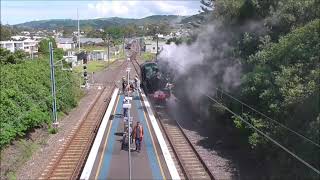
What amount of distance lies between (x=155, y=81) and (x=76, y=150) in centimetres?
Result: 1925

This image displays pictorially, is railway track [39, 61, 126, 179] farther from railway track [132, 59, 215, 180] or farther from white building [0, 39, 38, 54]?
white building [0, 39, 38, 54]

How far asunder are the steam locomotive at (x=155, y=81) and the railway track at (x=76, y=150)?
621 centimetres

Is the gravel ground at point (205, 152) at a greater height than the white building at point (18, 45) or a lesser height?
greater

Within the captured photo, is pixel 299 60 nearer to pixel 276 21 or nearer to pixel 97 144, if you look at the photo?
pixel 276 21

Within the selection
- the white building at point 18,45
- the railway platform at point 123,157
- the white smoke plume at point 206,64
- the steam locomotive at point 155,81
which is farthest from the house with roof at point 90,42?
the railway platform at point 123,157

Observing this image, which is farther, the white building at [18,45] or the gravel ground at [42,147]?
the white building at [18,45]

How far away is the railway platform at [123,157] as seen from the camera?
19811 mm

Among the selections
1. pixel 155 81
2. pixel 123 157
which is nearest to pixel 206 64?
pixel 155 81

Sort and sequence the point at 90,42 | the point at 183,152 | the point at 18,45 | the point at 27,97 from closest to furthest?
the point at 183,152 → the point at 27,97 → the point at 18,45 → the point at 90,42

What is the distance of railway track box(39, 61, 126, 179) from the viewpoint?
64.7 feet

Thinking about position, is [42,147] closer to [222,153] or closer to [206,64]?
[222,153]

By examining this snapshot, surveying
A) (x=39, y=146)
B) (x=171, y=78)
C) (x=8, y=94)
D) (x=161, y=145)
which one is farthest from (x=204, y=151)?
(x=171, y=78)

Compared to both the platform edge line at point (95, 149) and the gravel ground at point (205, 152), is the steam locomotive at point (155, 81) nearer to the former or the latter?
the gravel ground at point (205, 152)

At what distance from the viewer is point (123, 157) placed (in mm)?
22297
